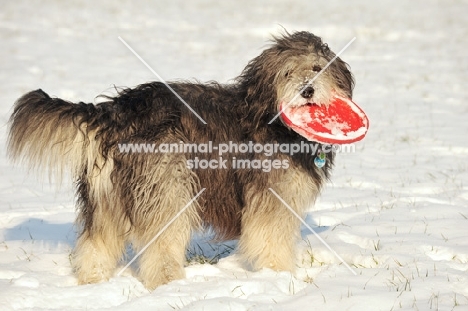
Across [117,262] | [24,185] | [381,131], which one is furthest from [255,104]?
[381,131]

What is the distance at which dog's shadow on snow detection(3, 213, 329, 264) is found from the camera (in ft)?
18.4

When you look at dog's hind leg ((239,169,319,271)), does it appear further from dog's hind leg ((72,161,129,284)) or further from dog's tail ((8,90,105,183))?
dog's tail ((8,90,105,183))

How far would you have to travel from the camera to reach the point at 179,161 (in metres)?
4.63

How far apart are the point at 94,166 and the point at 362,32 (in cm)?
1619

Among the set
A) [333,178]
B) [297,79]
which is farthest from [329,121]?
[333,178]

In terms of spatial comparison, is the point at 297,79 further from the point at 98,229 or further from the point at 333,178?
the point at 333,178

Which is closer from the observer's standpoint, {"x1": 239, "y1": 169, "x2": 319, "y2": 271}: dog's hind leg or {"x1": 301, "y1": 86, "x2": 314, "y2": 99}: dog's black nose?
{"x1": 301, "y1": 86, "x2": 314, "y2": 99}: dog's black nose

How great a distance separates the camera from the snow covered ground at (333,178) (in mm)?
4312

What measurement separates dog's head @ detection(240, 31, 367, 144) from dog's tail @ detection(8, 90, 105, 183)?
1.23 metres

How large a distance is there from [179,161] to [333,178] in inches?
145

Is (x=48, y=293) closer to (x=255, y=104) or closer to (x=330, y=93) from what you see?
(x=255, y=104)

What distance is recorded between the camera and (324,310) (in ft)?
13.1

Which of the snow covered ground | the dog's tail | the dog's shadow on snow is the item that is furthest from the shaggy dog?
the dog's shadow on snow

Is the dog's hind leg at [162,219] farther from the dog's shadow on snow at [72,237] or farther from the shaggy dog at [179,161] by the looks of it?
the dog's shadow on snow at [72,237]
